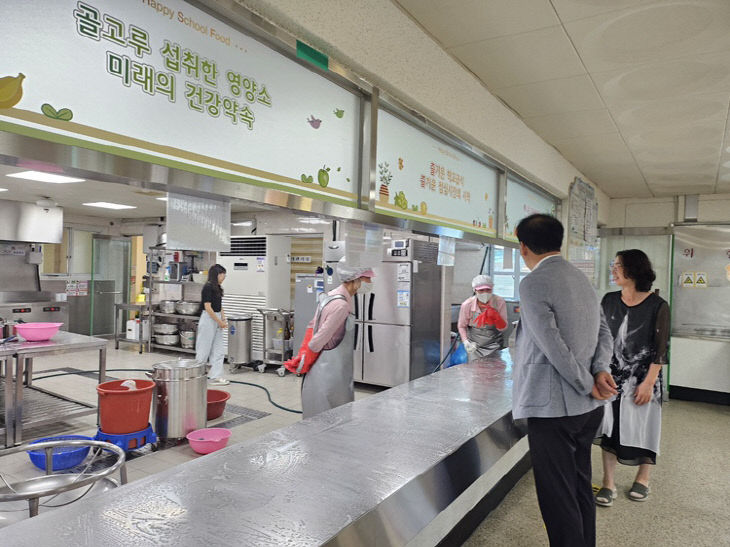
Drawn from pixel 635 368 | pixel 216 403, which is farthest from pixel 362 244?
pixel 216 403

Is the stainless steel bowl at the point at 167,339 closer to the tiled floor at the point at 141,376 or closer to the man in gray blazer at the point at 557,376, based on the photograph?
the tiled floor at the point at 141,376

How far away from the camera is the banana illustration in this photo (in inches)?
45.4

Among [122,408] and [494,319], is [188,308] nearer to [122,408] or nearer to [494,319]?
[122,408]

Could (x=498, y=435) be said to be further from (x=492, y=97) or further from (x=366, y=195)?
(x=492, y=97)

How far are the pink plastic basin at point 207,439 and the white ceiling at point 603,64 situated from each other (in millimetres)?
3470

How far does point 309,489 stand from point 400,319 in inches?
191

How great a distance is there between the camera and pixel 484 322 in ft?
16.6

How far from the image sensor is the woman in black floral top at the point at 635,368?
10.3 ft

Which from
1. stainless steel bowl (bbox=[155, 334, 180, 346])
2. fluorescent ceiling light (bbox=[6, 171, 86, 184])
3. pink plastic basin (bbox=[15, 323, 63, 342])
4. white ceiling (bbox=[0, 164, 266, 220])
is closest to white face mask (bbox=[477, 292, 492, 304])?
white ceiling (bbox=[0, 164, 266, 220])

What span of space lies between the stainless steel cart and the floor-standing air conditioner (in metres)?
0.14

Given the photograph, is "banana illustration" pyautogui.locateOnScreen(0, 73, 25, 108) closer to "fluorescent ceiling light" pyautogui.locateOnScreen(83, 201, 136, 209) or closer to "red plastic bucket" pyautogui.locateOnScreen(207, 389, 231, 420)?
"red plastic bucket" pyautogui.locateOnScreen(207, 389, 231, 420)

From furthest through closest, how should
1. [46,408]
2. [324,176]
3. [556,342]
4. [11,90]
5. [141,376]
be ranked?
[141,376] → [46,408] → [324,176] → [556,342] → [11,90]

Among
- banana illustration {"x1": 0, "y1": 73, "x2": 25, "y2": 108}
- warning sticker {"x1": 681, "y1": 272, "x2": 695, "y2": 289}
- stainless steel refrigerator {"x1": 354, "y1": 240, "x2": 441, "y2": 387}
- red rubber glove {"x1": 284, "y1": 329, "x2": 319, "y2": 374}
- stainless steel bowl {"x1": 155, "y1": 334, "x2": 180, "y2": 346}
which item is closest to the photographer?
banana illustration {"x1": 0, "y1": 73, "x2": 25, "y2": 108}

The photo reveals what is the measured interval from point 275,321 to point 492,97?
5.20 metres
